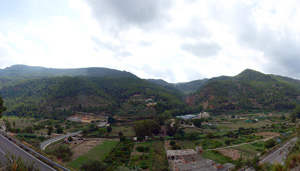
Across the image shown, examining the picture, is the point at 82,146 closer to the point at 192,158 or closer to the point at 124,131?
the point at 124,131

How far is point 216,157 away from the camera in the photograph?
25406 millimetres

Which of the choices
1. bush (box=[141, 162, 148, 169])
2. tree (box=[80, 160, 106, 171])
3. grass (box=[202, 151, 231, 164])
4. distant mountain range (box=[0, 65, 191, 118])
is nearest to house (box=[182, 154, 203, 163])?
grass (box=[202, 151, 231, 164])

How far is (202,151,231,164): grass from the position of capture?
77.5ft

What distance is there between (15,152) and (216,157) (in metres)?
26.8

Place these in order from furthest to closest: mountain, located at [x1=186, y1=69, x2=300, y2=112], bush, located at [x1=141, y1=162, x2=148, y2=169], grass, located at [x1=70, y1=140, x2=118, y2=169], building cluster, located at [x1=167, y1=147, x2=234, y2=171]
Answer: mountain, located at [x1=186, y1=69, x2=300, y2=112], grass, located at [x1=70, y1=140, x2=118, y2=169], bush, located at [x1=141, y1=162, x2=148, y2=169], building cluster, located at [x1=167, y1=147, x2=234, y2=171]

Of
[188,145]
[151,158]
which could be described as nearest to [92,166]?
[151,158]

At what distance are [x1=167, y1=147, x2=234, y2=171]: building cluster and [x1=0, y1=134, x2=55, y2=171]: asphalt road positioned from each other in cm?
1652

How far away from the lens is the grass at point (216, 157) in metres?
23.6

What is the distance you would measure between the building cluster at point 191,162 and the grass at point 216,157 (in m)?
1.20

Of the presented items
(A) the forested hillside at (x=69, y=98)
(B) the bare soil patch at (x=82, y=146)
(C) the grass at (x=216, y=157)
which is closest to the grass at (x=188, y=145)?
(C) the grass at (x=216, y=157)

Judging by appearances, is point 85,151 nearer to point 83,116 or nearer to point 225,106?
point 83,116

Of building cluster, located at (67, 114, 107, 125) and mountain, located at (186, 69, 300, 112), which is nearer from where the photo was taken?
building cluster, located at (67, 114, 107, 125)

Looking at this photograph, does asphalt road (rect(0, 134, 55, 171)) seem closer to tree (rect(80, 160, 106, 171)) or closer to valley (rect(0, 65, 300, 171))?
valley (rect(0, 65, 300, 171))

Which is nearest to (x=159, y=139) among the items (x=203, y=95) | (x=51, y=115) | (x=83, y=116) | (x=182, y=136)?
(x=182, y=136)
